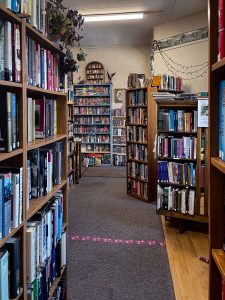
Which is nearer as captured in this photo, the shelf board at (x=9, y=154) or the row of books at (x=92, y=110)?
the shelf board at (x=9, y=154)

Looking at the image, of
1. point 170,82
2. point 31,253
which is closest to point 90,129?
point 170,82

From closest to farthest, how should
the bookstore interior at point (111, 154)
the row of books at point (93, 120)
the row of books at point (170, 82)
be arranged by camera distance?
the bookstore interior at point (111, 154), the row of books at point (170, 82), the row of books at point (93, 120)

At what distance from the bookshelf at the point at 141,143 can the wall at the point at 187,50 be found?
1536 millimetres

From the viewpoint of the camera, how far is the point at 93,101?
8.94 metres

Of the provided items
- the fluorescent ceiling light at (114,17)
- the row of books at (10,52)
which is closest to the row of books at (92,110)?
the fluorescent ceiling light at (114,17)

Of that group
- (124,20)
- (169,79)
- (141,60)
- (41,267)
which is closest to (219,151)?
(41,267)

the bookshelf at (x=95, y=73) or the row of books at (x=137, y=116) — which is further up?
the bookshelf at (x=95, y=73)

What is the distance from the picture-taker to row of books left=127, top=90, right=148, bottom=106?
17.8 ft

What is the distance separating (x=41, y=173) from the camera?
1.86 m

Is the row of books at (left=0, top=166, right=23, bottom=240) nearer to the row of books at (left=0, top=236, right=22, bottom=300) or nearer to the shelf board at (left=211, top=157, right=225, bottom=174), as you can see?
the row of books at (left=0, top=236, right=22, bottom=300)

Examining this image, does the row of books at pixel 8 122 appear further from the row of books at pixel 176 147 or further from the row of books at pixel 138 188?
the row of books at pixel 138 188

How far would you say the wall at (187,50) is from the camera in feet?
20.7

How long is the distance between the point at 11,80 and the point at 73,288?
1.92 metres

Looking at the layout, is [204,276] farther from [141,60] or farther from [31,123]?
[141,60]
